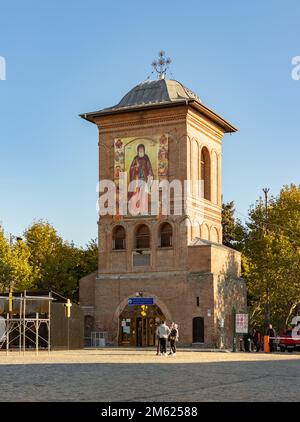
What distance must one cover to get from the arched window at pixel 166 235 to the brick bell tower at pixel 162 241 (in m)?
0.07

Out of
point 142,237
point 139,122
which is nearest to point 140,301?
point 142,237

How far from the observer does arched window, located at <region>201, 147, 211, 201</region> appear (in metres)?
56.0

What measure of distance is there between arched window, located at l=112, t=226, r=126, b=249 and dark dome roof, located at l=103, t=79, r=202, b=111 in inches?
341

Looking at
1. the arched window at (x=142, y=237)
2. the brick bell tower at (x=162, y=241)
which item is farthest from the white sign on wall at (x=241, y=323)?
the arched window at (x=142, y=237)

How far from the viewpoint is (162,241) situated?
175 ft

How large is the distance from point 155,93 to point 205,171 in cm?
676

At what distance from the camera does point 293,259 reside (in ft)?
183

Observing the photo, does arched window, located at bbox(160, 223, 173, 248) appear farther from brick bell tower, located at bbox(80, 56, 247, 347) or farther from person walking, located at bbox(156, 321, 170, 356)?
person walking, located at bbox(156, 321, 170, 356)

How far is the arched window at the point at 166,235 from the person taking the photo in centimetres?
5288

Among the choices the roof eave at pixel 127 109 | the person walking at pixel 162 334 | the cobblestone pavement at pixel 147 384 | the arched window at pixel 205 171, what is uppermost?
the roof eave at pixel 127 109

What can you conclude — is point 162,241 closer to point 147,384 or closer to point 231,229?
point 231,229

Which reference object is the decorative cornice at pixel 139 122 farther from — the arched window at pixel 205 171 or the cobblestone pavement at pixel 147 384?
the cobblestone pavement at pixel 147 384

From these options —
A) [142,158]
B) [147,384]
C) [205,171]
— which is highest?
[142,158]

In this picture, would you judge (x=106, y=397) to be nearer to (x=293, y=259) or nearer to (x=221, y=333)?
(x=221, y=333)
